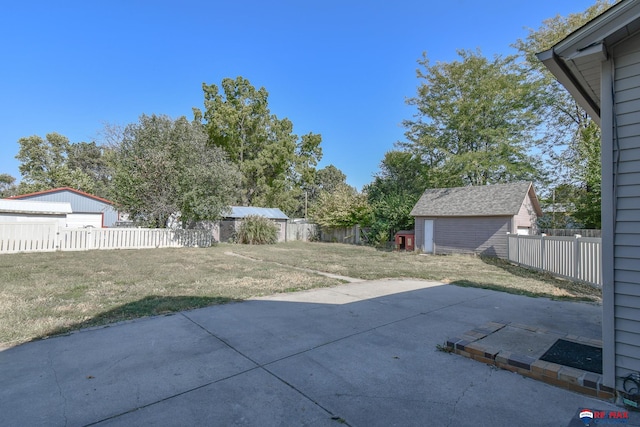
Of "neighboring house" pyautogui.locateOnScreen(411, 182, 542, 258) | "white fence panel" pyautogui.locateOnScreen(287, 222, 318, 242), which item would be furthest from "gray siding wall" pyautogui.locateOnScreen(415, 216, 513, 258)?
"white fence panel" pyautogui.locateOnScreen(287, 222, 318, 242)

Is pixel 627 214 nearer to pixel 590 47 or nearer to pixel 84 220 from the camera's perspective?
pixel 590 47

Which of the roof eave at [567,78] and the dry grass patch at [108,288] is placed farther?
the dry grass patch at [108,288]

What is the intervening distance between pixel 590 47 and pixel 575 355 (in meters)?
2.89

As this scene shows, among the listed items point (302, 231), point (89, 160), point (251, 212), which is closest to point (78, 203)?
point (251, 212)

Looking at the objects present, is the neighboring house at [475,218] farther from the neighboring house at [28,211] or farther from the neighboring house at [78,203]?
the neighboring house at [78,203]

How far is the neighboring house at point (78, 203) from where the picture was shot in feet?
79.9

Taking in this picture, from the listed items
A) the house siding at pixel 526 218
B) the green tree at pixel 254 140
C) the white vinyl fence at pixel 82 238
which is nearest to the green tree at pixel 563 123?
the house siding at pixel 526 218

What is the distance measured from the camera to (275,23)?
13211mm

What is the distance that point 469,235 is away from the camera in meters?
16.0

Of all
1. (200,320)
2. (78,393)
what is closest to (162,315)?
(200,320)

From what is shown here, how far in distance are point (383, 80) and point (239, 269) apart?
47.2ft

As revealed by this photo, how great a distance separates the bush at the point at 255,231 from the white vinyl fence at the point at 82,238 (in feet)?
10.8

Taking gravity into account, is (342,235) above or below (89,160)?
below

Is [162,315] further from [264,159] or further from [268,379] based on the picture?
[264,159]
